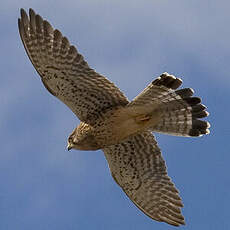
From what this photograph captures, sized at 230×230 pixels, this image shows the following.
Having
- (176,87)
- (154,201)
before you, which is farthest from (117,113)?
(154,201)

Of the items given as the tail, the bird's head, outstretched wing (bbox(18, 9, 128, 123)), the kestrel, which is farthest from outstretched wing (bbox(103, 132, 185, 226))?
outstretched wing (bbox(18, 9, 128, 123))

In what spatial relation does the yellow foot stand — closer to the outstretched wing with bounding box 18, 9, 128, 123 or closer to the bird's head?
the outstretched wing with bounding box 18, 9, 128, 123

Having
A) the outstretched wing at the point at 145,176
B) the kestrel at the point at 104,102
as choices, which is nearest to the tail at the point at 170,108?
→ the kestrel at the point at 104,102

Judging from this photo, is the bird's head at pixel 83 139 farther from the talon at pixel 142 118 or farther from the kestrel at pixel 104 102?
the talon at pixel 142 118

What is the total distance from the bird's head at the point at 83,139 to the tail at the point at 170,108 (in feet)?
3.10

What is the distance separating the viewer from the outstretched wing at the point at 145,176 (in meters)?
13.2

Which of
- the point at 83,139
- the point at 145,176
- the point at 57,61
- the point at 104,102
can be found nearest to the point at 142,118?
the point at 104,102

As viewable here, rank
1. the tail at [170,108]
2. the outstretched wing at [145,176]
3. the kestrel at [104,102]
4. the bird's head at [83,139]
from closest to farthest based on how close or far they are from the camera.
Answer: the tail at [170,108]
the kestrel at [104,102]
the bird's head at [83,139]
the outstretched wing at [145,176]

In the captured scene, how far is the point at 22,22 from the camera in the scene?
12.4 meters

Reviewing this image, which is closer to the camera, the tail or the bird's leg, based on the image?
the tail

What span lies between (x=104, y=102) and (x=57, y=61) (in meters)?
1.14

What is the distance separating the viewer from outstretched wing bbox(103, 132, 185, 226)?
1324 cm

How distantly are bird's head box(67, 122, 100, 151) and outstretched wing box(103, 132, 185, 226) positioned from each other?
0.71m

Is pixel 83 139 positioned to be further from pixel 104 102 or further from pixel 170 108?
pixel 170 108
